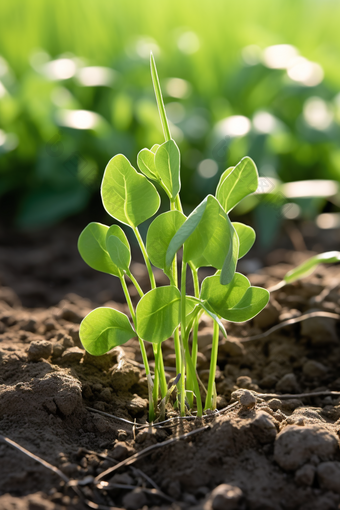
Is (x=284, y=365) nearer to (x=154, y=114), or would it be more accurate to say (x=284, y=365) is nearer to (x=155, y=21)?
(x=154, y=114)

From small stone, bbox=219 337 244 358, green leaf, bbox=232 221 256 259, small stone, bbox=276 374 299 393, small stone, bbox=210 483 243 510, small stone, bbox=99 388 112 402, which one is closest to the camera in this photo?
small stone, bbox=210 483 243 510

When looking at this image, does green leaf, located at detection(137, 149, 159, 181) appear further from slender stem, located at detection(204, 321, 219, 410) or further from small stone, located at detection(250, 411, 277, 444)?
small stone, located at detection(250, 411, 277, 444)

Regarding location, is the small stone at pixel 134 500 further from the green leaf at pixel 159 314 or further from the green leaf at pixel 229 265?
the green leaf at pixel 229 265

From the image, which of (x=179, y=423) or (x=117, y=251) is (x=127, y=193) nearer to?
(x=117, y=251)

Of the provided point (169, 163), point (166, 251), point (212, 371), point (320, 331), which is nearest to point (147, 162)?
point (169, 163)

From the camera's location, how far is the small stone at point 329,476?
2.72 ft

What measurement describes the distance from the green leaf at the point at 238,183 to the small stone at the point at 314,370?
22.2 inches

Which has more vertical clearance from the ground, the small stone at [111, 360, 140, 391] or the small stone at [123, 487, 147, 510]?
the small stone at [111, 360, 140, 391]

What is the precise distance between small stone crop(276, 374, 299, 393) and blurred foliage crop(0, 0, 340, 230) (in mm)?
1267

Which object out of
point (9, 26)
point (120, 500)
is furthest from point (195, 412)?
point (9, 26)

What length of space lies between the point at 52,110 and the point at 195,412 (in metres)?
1.82

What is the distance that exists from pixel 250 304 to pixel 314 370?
47cm

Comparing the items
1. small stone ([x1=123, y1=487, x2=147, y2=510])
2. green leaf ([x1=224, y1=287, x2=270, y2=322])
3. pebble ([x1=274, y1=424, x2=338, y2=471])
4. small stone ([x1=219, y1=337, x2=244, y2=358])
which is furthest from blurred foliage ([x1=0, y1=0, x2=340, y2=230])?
small stone ([x1=123, y1=487, x2=147, y2=510])

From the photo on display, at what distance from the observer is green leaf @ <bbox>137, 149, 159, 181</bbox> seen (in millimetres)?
939
